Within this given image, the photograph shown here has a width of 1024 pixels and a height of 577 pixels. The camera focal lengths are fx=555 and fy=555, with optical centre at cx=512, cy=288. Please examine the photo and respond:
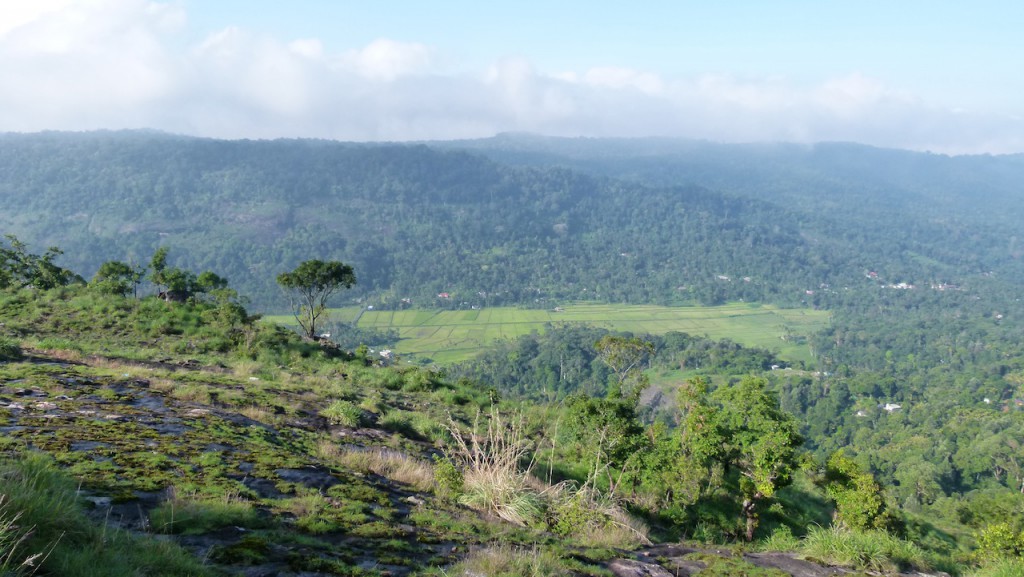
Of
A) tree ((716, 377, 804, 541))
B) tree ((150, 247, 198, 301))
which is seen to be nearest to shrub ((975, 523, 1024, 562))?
tree ((716, 377, 804, 541))

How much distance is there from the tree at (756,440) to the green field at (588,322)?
232 feet

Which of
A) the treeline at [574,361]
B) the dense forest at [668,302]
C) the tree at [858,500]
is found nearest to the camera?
the tree at [858,500]

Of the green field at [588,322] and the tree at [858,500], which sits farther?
the green field at [588,322]

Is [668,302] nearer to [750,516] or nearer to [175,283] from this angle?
[175,283]

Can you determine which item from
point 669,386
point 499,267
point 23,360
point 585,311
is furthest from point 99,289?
point 499,267

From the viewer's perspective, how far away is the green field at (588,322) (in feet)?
312

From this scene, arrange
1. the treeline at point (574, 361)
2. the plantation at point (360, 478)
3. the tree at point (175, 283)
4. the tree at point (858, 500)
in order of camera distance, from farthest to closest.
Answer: the treeline at point (574, 361)
the tree at point (175, 283)
the tree at point (858, 500)
the plantation at point (360, 478)

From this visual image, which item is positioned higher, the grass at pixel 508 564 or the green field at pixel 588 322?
the grass at pixel 508 564

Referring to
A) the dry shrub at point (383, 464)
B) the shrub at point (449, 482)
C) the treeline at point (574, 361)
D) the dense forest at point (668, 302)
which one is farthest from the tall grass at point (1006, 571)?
the treeline at point (574, 361)

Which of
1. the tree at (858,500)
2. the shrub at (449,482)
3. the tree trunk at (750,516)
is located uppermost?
the shrub at (449,482)

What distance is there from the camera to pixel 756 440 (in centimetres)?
1083

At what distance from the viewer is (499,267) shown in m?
169

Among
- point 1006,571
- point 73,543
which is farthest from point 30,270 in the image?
point 1006,571

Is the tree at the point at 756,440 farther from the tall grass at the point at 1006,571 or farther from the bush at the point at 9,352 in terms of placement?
the bush at the point at 9,352
